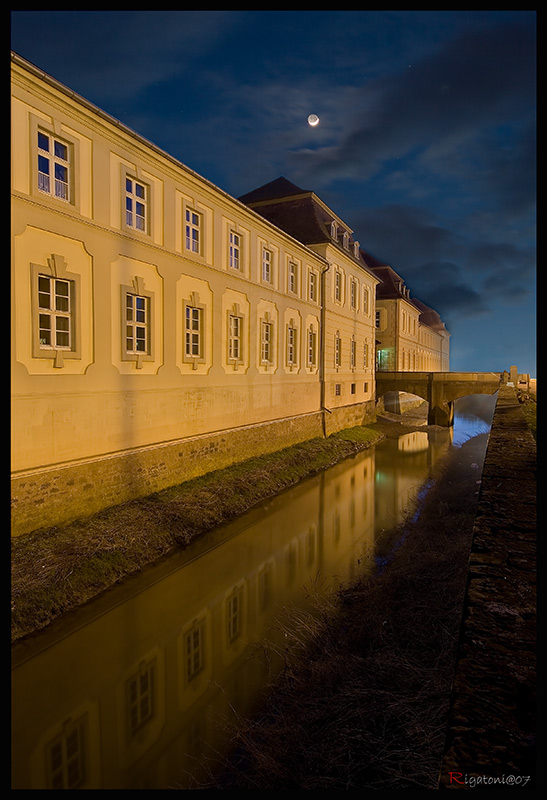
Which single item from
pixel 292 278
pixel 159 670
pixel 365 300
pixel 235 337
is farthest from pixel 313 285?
pixel 159 670

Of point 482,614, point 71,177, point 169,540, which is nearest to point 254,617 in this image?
point 169,540

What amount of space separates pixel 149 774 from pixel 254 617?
3535 mm

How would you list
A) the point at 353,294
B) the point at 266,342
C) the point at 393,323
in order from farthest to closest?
1. the point at 393,323
2. the point at 353,294
3. the point at 266,342

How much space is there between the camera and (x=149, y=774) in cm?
519

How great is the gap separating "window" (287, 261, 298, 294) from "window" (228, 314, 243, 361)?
499 cm

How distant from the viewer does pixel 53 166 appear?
33.1ft

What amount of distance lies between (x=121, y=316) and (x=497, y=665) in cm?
1129

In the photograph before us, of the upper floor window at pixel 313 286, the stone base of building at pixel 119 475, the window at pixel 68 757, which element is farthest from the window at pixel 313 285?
the window at pixel 68 757

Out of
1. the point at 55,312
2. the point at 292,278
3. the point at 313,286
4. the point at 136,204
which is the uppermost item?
the point at 313,286

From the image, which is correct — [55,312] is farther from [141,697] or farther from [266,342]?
[266,342]

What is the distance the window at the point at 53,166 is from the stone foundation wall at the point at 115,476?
597 cm

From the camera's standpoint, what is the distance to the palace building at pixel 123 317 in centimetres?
950

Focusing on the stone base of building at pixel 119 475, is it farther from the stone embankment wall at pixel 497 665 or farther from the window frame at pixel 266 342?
the stone embankment wall at pixel 497 665
